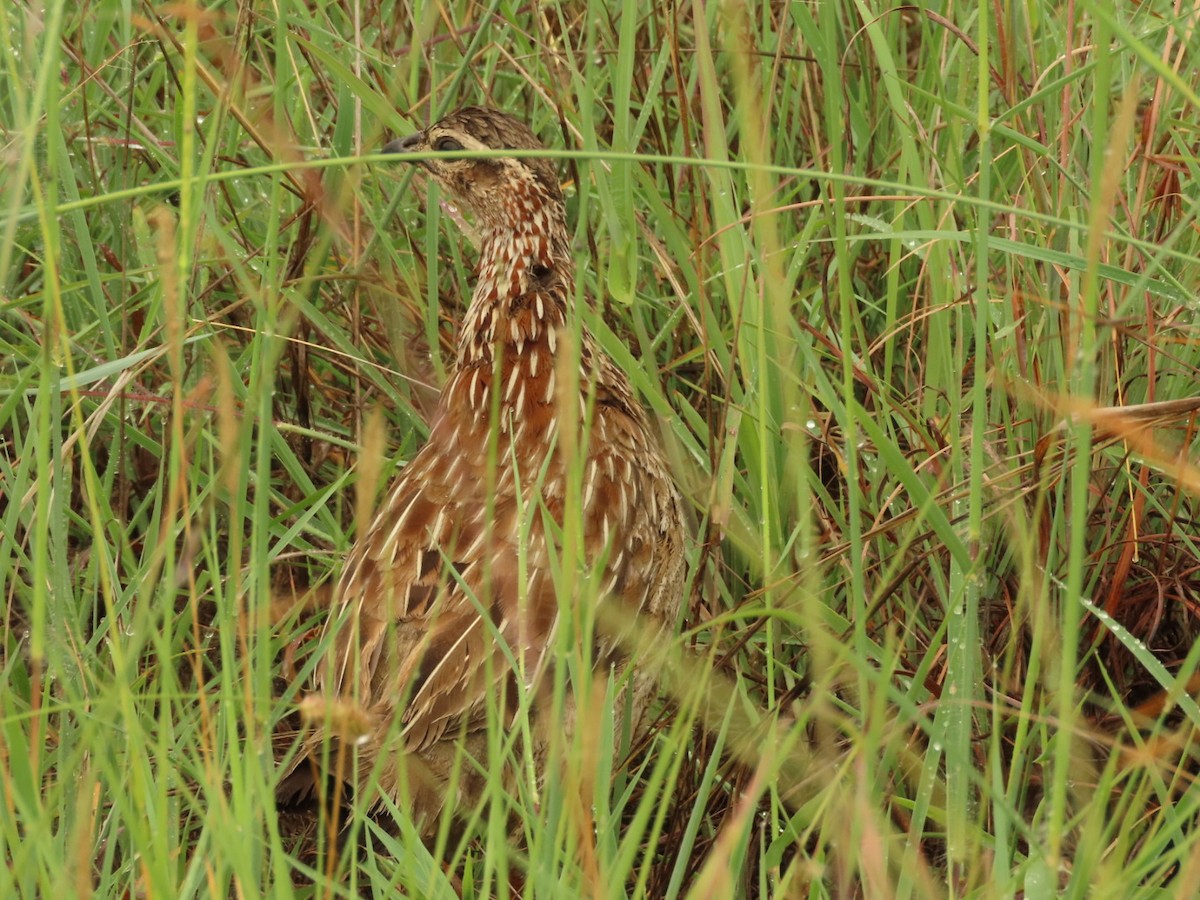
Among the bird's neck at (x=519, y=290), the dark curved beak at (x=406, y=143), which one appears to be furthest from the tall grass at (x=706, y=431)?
the bird's neck at (x=519, y=290)

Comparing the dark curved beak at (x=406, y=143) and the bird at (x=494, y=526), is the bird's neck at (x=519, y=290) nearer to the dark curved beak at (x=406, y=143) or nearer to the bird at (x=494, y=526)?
the bird at (x=494, y=526)

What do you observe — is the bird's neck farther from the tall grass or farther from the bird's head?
the tall grass

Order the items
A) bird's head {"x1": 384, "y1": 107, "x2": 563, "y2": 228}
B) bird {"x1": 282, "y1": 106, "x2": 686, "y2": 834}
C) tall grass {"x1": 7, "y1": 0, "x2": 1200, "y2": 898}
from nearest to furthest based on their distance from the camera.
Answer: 1. tall grass {"x1": 7, "y1": 0, "x2": 1200, "y2": 898}
2. bird {"x1": 282, "y1": 106, "x2": 686, "y2": 834}
3. bird's head {"x1": 384, "y1": 107, "x2": 563, "y2": 228}

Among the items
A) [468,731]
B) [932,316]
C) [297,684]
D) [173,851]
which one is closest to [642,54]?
[932,316]

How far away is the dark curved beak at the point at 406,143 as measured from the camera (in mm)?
3211

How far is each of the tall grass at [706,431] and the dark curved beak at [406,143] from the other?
0.05m

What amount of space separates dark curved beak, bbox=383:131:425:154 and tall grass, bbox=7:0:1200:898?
0.05 meters

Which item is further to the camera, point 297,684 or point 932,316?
point 932,316

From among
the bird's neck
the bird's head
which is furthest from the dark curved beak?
the bird's neck

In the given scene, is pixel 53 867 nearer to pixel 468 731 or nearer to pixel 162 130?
pixel 468 731

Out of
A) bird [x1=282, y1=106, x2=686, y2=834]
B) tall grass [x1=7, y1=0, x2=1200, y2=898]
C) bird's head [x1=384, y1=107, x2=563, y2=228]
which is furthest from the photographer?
bird's head [x1=384, y1=107, x2=563, y2=228]

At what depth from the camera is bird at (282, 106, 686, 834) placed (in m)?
2.75

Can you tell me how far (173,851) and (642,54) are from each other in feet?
7.52

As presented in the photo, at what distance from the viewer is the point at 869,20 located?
2904 millimetres
